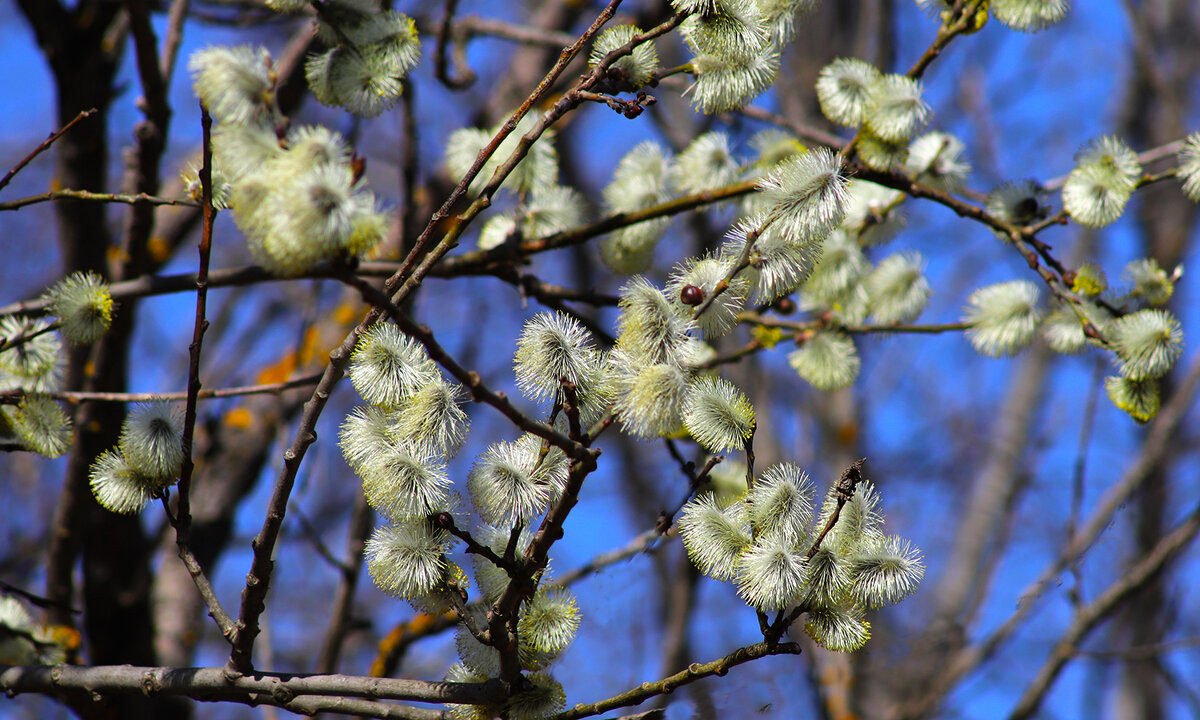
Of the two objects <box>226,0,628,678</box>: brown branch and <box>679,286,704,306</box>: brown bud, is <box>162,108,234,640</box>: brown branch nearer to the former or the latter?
<box>226,0,628,678</box>: brown branch

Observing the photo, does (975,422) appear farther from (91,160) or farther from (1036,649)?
(91,160)

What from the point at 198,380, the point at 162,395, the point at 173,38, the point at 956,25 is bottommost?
the point at 198,380

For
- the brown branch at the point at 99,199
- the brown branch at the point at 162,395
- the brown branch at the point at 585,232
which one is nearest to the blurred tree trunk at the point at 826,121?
the brown branch at the point at 585,232

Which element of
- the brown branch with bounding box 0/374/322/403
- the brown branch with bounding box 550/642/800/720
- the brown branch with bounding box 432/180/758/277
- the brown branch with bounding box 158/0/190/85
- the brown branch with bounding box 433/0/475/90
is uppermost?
the brown branch with bounding box 433/0/475/90

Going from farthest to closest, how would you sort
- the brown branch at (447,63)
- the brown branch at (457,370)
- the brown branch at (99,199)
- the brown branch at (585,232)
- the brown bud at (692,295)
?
the brown branch at (447,63) < the brown branch at (585,232) < the brown branch at (99,199) < the brown bud at (692,295) < the brown branch at (457,370)

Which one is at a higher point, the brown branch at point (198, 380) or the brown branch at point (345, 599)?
A: the brown branch at point (345, 599)

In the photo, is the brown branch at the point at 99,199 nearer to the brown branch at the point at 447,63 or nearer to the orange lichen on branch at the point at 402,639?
the brown branch at the point at 447,63

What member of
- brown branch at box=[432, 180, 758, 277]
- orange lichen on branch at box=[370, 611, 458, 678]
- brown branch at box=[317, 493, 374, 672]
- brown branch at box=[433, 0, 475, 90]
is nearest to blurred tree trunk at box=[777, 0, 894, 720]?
brown branch at box=[433, 0, 475, 90]

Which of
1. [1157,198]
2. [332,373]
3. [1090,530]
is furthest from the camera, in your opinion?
[1157,198]

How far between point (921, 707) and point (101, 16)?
13.2 ft

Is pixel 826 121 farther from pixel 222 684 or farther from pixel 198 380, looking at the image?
pixel 222 684

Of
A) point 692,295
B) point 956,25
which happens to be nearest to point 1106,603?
point 956,25

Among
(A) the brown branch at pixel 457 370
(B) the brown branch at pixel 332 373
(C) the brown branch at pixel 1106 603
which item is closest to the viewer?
(A) the brown branch at pixel 457 370

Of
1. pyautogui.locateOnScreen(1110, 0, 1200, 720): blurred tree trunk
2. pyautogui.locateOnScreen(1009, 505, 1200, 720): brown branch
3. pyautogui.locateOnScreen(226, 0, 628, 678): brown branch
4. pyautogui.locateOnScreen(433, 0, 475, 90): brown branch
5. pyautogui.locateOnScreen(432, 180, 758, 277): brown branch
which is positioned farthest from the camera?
pyautogui.locateOnScreen(1110, 0, 1200, 720): blurred tree trunk
